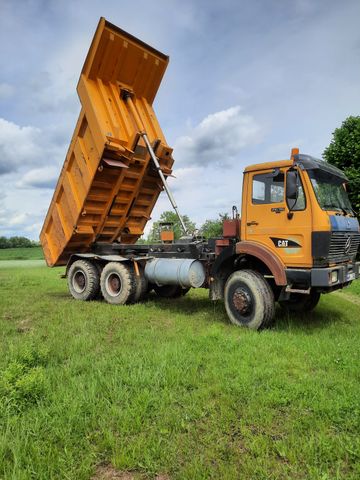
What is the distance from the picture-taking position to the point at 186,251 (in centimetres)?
774

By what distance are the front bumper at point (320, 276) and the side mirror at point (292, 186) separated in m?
1.01

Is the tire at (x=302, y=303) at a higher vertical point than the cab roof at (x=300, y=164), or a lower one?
lower

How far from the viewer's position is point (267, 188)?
6211 mm

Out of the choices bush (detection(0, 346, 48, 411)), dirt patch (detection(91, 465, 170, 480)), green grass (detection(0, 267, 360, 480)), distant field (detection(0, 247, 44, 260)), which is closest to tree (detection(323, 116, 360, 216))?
green grass (detection(0, 267, 360, 480))

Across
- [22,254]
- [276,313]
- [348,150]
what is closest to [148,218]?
[276,313]

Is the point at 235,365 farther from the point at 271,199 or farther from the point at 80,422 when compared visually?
the point at 271,199

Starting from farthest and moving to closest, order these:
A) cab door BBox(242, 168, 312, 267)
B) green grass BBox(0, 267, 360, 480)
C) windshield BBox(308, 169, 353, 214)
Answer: windshield BBox(308, 169, 353, 214) → cab door BBox(242, 168, 312, 267) → green grass BBox(0, 267, 360, 480)

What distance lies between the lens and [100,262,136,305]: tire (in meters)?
8.26

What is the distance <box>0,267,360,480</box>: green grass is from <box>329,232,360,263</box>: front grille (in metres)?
1.13

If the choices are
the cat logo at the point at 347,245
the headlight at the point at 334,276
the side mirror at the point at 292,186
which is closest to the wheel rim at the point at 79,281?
the side mirror at the point at 292,186

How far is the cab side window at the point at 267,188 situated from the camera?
19.9 feet

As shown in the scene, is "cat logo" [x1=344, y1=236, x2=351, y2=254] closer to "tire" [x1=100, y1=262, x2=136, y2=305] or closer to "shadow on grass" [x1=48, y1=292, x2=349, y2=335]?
"shadow on grass" [x1=48, y1=292, x2=349, y2=335]

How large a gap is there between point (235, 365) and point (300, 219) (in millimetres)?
2584

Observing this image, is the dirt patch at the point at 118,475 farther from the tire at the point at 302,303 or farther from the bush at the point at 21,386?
the tire at the point at 302,303
